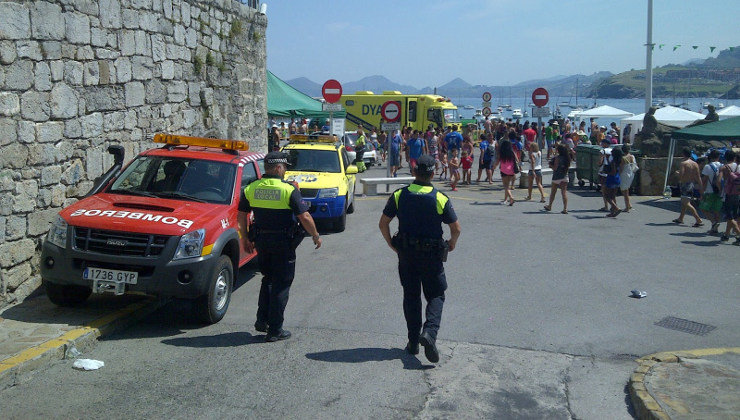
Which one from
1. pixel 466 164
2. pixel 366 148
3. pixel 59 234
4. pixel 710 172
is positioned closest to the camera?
pixel 59 234

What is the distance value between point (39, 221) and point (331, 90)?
37.6 feet

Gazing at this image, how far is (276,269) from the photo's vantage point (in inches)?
272

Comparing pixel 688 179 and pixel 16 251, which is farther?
pixel 688 179

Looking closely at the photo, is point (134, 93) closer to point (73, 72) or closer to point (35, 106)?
point (73, 72)

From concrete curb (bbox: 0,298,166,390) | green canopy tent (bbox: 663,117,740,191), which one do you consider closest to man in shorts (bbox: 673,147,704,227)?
green canopy tent (bbox: 663,117,740,191)

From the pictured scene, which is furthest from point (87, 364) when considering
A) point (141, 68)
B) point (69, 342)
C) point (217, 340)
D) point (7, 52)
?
point (141, 68)

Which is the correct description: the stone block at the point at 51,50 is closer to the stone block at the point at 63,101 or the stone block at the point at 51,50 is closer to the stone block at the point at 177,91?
the stone block at the point at 63,101

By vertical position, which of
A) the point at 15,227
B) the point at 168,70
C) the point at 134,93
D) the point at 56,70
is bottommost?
the point at 15,227

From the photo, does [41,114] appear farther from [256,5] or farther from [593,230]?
[593,230]

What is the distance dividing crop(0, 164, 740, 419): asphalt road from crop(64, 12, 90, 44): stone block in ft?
12.7

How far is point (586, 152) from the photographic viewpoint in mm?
21047

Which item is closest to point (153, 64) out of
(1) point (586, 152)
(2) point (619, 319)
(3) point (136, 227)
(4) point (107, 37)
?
(4) point (107, 37)

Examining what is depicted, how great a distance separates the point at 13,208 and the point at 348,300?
4.05 m

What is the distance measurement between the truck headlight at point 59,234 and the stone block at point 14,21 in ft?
7.44
